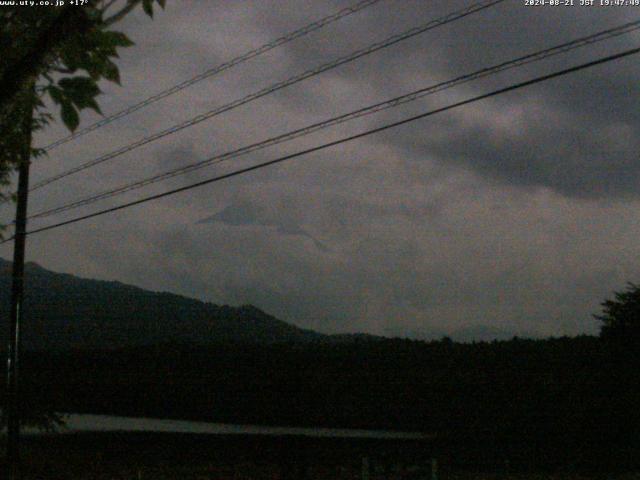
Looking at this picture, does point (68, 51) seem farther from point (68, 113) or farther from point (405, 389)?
point (405, 389)

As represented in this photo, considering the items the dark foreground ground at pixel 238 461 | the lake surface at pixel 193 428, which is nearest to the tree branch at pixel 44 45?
the dark foreground ground at pixel 238 461

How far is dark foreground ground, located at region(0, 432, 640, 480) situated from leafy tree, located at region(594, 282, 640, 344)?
16.0ft

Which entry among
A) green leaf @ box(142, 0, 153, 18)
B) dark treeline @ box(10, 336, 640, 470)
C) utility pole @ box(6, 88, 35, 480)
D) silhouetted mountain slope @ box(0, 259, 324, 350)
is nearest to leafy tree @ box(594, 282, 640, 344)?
dark treeline @ box(10, 336, 640, 470)

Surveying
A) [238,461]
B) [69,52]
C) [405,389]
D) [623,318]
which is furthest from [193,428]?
[69,52]

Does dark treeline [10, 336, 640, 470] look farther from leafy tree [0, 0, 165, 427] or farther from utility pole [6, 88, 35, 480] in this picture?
leafy tree [0, 0, 165, 427]

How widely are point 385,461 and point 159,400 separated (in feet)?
230

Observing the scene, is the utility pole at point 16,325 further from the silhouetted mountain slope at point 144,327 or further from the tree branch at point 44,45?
the silhouetted mountain slope at point 144,327

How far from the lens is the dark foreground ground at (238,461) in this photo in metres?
21.0

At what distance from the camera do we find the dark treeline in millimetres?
33812

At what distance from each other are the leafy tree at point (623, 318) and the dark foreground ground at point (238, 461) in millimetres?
4876

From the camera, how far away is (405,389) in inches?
2466

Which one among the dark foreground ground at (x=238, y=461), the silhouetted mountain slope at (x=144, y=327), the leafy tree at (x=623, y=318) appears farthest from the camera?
the silhouetted mountain slope at (x=144, y=327)

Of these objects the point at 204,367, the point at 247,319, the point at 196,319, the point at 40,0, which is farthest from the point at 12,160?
the point at 196,319

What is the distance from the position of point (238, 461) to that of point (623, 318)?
15.1 m
